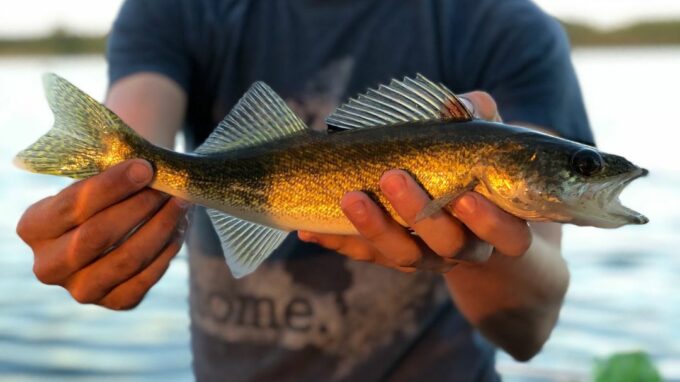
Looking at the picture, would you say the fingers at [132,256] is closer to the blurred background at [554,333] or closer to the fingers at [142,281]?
the fingers at [142,281]

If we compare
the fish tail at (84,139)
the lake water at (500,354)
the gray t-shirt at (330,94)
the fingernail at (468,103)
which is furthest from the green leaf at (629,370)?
the fish tail at (84,139)

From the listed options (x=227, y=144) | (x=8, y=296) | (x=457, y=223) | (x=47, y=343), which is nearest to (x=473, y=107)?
(x=457, y=223)

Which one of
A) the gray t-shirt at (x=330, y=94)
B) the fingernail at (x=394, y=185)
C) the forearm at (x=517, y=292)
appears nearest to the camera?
the fingernail at (x=394, y=185)

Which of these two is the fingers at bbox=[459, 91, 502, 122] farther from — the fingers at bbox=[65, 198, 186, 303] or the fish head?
the fingers at bbox=[65, 198, 186, 303]

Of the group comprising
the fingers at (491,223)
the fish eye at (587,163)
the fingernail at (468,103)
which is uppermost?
the fingernail at (468,103)

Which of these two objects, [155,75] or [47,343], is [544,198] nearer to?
[155,75]

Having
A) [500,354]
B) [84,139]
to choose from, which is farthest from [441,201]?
[500,354]
